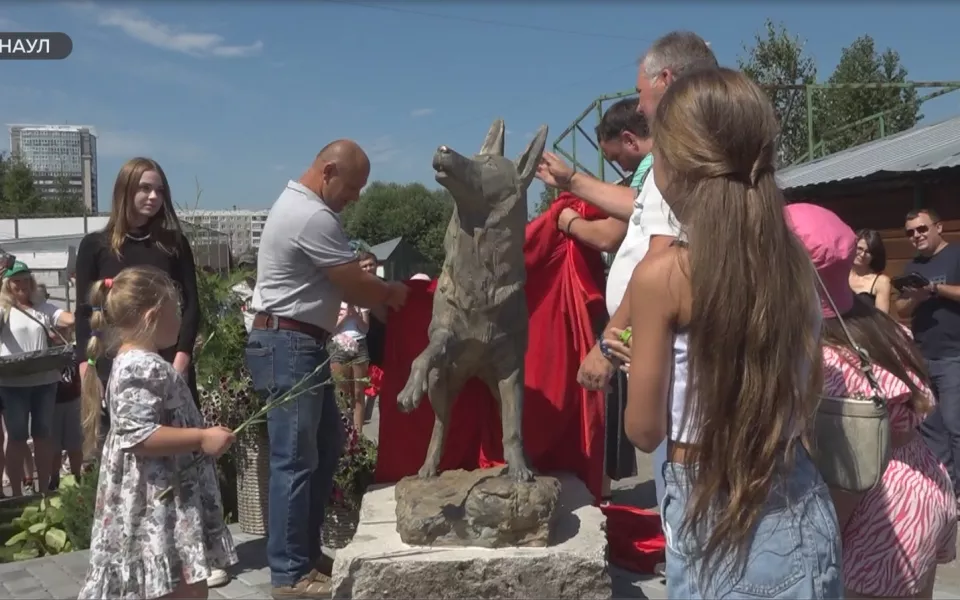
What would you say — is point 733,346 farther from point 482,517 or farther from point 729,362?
point 482,517

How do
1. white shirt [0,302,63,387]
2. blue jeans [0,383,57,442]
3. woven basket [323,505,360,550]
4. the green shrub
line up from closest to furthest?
1. woven basket [323,505,360,550]
2. the green shrub
3. blue jeans [0,383,57,442]
4. white shirt [0,302,63,387]

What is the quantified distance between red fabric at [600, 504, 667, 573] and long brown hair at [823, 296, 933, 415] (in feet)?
7.14

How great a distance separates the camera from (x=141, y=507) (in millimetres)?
2754

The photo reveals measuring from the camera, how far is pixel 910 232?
217 inches

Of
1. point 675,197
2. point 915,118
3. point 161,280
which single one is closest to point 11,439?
point 161,280

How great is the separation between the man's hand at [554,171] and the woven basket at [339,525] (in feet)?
7.03

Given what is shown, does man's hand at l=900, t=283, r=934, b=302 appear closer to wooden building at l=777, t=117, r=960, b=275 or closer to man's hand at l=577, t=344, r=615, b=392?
wooden building at l=777, t=117, r=960, b=275

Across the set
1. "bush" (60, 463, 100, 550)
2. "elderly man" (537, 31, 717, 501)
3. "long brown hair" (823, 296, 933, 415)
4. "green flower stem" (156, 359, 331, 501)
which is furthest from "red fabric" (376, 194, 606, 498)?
"long brown hair" (823, 296, 933, 415)

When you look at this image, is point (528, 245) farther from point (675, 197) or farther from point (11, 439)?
point (11, 439)

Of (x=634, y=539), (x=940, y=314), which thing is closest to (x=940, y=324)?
(x=940, y=314)

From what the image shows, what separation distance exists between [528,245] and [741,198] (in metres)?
2.59

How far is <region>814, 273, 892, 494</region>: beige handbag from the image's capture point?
1.79 m

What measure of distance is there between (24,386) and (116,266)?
111 inches

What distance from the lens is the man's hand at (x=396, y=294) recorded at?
3.88m
